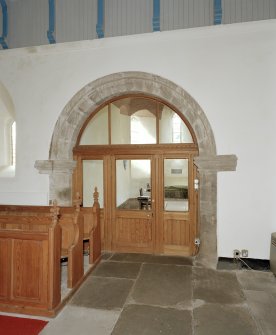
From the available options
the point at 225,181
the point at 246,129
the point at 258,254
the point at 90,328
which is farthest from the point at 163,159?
the point at 90,328

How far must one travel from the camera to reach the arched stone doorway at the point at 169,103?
4.22 metres

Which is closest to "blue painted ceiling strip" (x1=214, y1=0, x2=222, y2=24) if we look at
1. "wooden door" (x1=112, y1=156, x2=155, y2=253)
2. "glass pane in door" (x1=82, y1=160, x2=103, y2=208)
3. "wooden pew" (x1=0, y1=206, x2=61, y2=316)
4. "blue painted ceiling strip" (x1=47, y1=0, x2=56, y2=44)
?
"wooden door" (x1=112, y1=156, x2=155, y2=253)

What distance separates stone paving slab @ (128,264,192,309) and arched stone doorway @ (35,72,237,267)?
57 cm

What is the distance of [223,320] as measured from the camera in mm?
2730

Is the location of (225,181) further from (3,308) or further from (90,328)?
(3,308)

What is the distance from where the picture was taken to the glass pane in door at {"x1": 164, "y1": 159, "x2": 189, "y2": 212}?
4.69m

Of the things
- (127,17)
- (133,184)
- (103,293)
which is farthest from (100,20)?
(103,293)

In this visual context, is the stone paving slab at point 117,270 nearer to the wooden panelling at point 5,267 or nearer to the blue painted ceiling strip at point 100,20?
the wooden panelling at point 5,267

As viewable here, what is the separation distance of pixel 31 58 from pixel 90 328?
459 cm

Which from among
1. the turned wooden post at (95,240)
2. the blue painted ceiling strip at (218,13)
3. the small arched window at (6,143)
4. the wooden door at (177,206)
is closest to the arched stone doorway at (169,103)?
the wooden door at (177,206)

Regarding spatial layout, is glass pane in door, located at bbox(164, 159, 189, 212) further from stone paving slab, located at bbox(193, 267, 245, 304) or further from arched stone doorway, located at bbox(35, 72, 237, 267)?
stone paving slab, located at bbox(193, 267, 245, 304)

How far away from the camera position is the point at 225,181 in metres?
4.20

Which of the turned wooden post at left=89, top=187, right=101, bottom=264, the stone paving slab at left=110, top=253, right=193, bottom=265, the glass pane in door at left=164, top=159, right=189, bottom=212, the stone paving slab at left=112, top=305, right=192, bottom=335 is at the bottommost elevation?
the stone paving slab at left=112, top=305, right=192, bottom=335

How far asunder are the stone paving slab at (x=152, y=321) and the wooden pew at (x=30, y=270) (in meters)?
0.78
